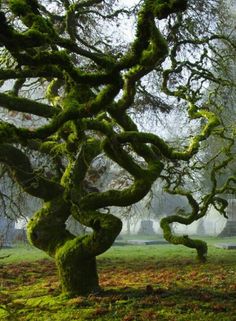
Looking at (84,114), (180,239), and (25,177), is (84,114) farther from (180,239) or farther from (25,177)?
(180,239)

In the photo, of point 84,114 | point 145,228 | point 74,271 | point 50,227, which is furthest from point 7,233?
point 145,228

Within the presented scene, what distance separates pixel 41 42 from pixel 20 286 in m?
7.34

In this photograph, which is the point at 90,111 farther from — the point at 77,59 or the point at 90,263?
the point at 77,59

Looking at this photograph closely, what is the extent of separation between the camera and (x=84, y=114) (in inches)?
229

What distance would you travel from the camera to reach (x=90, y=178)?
539 inches

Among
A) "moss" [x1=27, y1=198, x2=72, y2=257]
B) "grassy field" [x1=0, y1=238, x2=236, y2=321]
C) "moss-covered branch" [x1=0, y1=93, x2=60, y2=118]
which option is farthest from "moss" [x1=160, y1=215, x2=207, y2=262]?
"moss-covered branch" [x1=0, y1=93, x2=60, y2=118]

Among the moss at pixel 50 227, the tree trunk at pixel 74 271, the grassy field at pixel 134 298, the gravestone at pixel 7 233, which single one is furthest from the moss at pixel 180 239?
the tree trunk at pixel 74 271

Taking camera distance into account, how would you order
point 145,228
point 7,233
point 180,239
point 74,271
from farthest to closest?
1. point 145,228
2. point 7,233
3. point 180,239
4. point 74,271

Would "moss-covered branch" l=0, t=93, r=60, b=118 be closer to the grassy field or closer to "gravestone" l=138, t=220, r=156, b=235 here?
the grassy field

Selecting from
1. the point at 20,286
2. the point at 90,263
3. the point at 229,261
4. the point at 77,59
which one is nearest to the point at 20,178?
the point at 90,263

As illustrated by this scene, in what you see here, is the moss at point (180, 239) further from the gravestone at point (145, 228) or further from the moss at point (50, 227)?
the gravestone at point (145, 228)

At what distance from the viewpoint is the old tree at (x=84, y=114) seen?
17.0 ft

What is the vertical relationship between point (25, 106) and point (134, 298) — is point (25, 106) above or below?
above

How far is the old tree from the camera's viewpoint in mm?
5184
